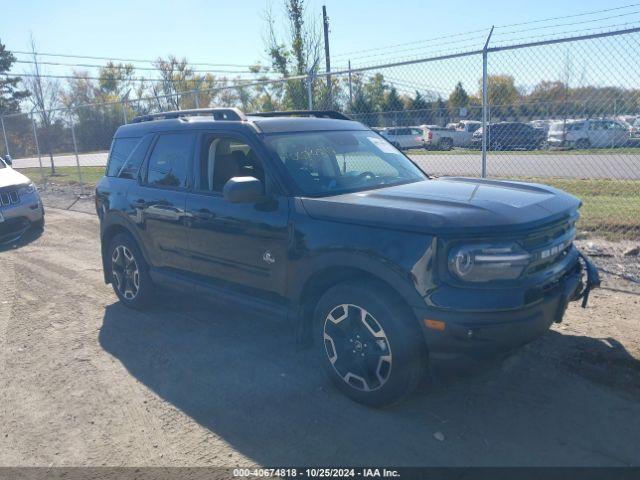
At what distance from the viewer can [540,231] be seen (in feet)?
10.8

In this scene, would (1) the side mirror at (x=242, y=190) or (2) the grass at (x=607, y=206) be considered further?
(2) the grass at (x=607, y=206)

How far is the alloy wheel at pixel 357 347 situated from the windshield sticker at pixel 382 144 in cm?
191

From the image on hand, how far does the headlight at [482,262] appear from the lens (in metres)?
3.10

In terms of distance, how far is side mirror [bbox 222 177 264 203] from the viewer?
379cm

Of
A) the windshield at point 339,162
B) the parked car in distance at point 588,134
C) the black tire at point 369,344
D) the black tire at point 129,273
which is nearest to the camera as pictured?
the black tire at point 369,344

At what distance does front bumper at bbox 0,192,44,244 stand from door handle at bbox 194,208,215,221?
6.73 metres

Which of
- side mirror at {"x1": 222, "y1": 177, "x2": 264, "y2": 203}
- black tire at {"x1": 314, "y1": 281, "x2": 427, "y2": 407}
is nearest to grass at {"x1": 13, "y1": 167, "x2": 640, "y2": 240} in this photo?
black tire at {"x1": 314, "y1": 281, "x2": 427, "y2": 407}

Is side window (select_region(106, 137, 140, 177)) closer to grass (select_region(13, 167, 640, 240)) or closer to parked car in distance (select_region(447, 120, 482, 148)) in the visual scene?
parked car in distance (select_region(447, 120, 482, 148))

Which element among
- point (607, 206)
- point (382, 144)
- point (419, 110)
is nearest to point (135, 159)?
point (382, 144)

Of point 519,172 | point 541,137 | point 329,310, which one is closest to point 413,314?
point 329,310

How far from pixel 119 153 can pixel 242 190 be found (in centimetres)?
261

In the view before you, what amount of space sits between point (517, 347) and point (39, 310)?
5.04 m

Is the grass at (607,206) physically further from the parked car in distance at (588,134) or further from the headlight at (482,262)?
the headlight at (482,262)

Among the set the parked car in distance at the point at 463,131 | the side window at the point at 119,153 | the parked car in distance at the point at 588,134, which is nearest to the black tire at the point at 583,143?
the parked car in distance at the point at 588,134
